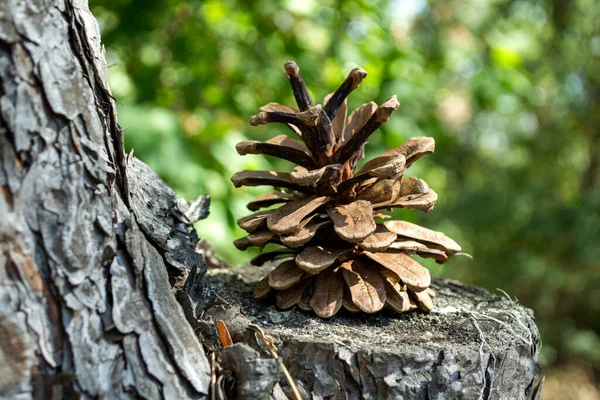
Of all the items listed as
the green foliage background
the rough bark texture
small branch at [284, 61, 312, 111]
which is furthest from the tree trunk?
the green foliage background

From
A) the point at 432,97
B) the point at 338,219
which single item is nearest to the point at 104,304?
the point at 338,219

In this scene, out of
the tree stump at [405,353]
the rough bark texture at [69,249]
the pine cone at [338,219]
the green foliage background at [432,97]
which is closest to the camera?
the rough bark texture at [69,249]

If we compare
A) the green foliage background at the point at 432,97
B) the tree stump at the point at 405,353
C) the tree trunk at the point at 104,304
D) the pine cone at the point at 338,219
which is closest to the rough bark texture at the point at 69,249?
the tree trunk at the point at 104,304

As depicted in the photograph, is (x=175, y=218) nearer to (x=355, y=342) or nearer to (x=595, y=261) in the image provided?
(x=355, y=342)

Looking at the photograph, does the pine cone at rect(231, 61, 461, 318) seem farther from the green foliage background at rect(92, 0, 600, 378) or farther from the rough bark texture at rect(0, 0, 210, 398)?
the green foliage background at rect(92, 0, 600, 378)

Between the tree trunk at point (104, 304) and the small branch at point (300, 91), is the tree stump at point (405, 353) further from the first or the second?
the small branch at point (300, 91)

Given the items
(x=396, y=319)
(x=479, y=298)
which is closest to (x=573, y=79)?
(x=479, y=298)
